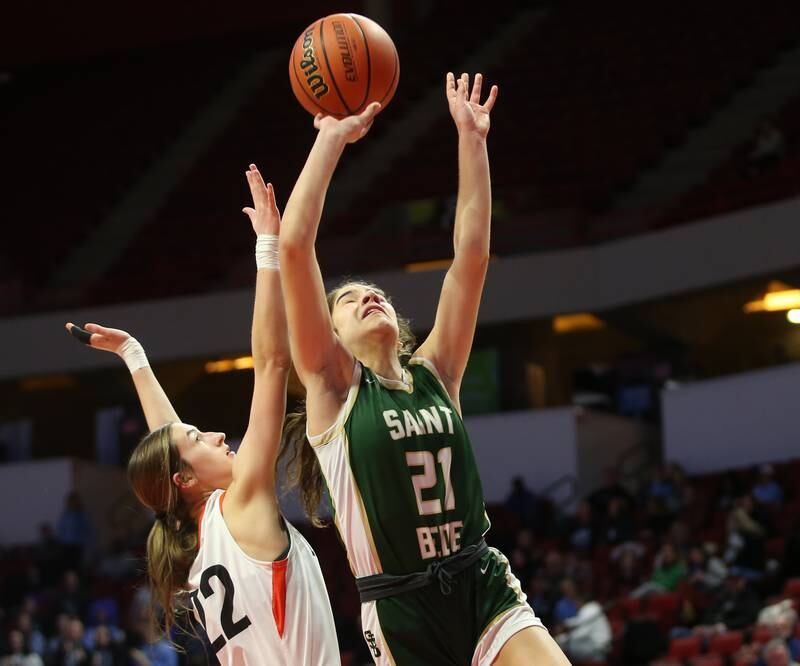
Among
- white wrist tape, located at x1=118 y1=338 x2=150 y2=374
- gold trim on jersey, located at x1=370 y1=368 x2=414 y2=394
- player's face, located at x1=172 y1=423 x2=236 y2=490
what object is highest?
white wrist tape, located at x1=118 y1=338 x2=150 y2=374

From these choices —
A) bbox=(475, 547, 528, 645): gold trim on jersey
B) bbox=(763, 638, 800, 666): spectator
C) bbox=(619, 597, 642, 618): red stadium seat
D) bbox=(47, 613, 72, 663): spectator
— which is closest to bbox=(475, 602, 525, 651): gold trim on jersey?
bbox=(475, 547, 528, 645): gold trim on jersey

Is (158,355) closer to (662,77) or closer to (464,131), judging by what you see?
(662,77)

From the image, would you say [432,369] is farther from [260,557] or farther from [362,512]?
[260,557]

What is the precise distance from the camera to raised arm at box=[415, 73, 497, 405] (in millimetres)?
4105

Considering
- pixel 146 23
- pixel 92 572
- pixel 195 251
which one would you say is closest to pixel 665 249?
pixel 195 251

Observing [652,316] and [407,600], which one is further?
[652,316]

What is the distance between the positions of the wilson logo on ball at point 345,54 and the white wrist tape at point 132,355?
1327 mm

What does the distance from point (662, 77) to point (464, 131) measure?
55.8 ft

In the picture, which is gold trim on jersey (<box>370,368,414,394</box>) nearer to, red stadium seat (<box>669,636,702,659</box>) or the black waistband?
the black waistband

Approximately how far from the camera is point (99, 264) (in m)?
21.0

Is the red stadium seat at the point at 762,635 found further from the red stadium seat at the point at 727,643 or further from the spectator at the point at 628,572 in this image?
the spectator at the point at 628,572

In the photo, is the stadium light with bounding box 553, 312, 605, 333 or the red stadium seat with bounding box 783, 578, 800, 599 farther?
the stadium light with bounding box 553, 312, 605, 333

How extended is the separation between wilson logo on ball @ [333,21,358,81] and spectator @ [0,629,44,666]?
31.4ft

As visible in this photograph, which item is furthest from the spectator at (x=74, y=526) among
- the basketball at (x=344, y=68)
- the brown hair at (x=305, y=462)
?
the basketball at (x=344, y=68)
